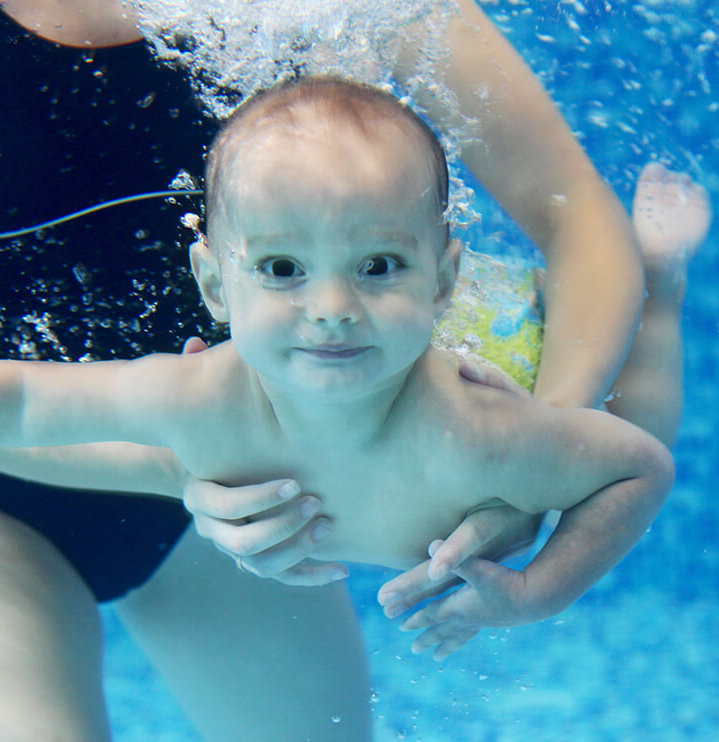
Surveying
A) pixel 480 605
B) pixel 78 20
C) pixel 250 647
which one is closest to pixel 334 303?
pixel 480 605

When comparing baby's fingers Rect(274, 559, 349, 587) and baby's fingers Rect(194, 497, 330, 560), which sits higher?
baby's fingers Rect(194, 497, 330, 560)

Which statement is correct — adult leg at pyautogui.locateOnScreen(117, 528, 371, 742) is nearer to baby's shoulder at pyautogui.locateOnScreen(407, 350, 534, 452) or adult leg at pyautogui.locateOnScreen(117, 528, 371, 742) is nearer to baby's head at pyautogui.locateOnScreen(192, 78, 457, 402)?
baby's shoulder at pyautogui.locateOnScreen(407, 350, 534, 452)

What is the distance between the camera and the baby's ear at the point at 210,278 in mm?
1286

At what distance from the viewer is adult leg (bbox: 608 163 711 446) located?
2.03 metres

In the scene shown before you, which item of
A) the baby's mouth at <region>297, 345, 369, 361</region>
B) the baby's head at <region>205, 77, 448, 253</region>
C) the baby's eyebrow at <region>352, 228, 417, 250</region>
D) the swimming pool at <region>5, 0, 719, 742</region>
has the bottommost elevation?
the swimming pool at <region>5, 0, 719, 742</region>

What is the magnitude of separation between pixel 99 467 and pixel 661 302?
4.99ft

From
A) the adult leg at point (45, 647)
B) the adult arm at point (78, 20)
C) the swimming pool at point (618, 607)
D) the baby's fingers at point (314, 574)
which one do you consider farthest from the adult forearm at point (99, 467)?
the swimming pool at point (618, 607)

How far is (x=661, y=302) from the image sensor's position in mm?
2158

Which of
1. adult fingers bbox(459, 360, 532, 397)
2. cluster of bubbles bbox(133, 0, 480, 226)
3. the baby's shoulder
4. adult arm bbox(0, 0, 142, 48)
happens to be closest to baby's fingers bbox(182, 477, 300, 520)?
the baby's shoulder

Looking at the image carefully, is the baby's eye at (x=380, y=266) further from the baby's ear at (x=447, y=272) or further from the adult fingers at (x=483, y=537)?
A: the adult fingers at (x=483, y=537)

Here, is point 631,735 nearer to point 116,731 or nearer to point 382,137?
point 116,731

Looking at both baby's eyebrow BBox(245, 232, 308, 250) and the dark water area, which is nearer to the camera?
baby's eyebrow BBox(245, 232, 308, 250)

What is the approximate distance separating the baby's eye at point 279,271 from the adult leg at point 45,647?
3.29 feet

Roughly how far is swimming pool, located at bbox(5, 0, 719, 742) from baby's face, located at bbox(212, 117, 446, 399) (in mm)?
1921
